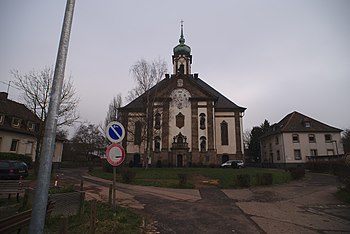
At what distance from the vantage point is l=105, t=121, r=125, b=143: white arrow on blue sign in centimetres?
650

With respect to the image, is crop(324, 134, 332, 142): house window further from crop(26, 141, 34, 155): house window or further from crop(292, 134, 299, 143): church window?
crop(26, 141, 34, 155): house window

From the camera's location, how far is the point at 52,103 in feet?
9.97

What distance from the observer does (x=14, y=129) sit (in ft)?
84.3

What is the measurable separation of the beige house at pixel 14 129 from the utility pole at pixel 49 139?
23.9m

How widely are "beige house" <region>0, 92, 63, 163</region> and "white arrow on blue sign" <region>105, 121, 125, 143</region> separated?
69.3ft

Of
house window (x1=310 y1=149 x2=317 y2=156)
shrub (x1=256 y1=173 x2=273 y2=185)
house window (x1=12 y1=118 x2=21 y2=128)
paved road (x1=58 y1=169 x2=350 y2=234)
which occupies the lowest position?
paved road (x1=58 y1=169 x2=350 y2=234)

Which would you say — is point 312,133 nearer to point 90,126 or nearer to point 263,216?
point 263,216

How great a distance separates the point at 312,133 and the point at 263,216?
1561 inches

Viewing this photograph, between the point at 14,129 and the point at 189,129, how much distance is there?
25.7 m

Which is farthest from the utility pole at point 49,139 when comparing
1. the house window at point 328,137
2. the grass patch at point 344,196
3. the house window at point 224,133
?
the house window at point 328,137

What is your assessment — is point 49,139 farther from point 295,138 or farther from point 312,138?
point 312,138

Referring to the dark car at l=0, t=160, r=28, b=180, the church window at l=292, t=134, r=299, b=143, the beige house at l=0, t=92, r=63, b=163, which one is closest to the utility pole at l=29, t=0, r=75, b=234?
the dark car at l=0, t=160, r=28, b=180

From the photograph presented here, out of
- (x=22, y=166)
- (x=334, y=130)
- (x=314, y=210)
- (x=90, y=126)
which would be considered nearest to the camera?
(x=314, y=210)

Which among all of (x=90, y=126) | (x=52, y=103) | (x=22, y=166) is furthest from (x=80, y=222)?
(x=90, y=126)
